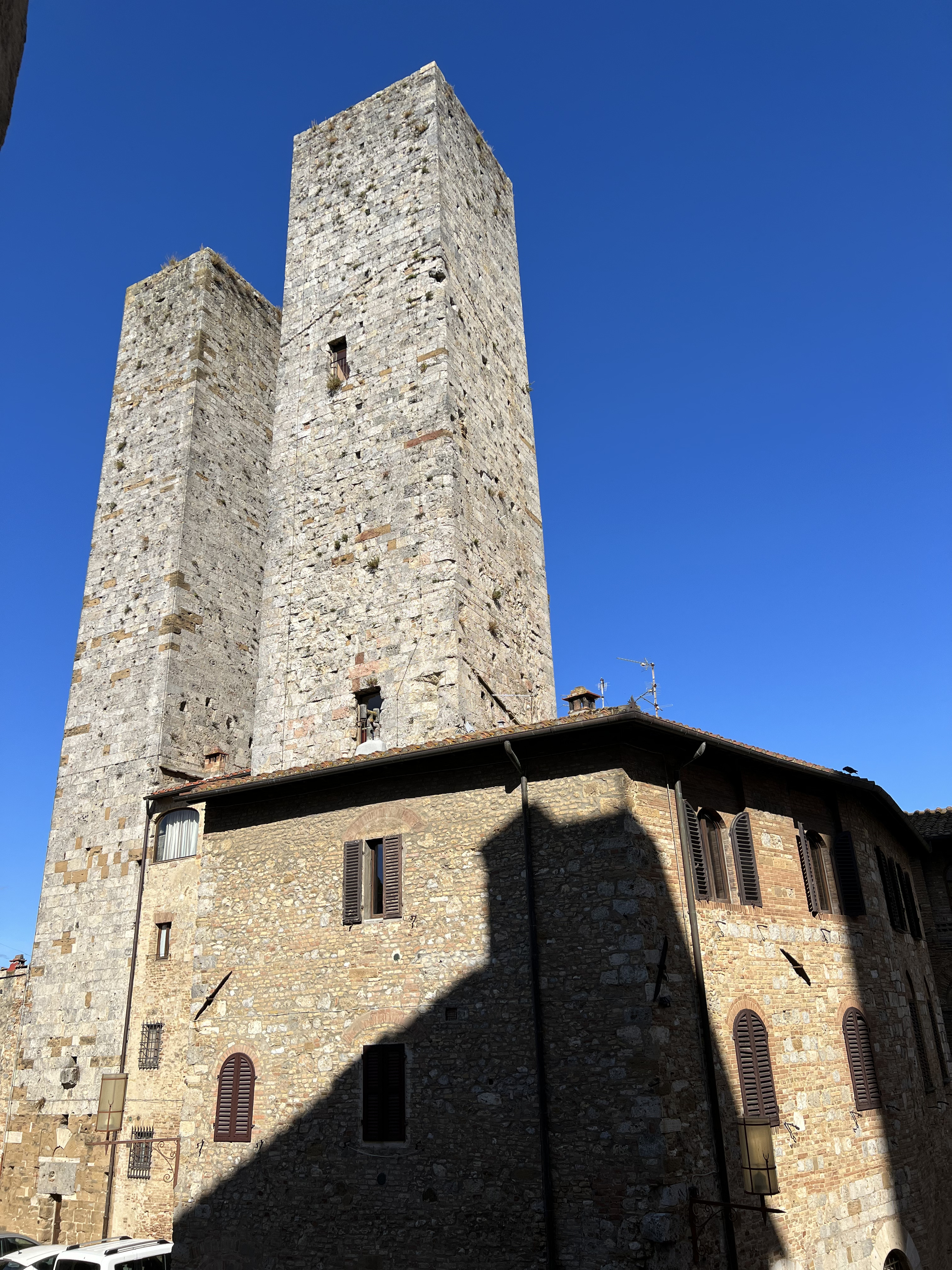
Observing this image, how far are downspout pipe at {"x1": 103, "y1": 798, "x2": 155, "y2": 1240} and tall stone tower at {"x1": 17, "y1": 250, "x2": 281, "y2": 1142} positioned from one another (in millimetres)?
150

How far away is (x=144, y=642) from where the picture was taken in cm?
2120

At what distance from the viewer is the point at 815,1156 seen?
39.7 ft

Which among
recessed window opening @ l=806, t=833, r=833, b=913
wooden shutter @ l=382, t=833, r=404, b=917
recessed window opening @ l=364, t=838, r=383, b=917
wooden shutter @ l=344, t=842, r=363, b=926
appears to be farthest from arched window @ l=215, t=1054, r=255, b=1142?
recessed window opening @ l=806, t=833, r=833, b=913

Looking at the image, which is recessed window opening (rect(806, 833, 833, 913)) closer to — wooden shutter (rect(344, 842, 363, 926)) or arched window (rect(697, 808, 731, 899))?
arched window (rect(697, 808, 731, 899))

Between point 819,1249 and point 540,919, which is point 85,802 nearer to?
point 540,919

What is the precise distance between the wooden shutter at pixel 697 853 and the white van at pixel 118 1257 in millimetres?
9243

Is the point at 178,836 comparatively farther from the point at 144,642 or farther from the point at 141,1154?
the point at 141,1154

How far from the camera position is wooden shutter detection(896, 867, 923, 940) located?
59.1 ft

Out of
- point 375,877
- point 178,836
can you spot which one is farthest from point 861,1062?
point 178,836

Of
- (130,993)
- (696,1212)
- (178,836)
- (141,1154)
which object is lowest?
(696,1212)

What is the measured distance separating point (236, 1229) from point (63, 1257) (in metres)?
3.87

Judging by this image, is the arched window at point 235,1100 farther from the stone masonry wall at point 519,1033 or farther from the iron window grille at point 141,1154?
the iron window grille at point 141,1154

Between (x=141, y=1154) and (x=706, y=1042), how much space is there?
11.7 meters

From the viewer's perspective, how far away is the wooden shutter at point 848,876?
14398 mm
